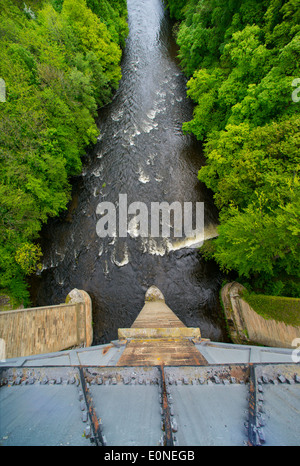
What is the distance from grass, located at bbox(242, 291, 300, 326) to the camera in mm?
9062

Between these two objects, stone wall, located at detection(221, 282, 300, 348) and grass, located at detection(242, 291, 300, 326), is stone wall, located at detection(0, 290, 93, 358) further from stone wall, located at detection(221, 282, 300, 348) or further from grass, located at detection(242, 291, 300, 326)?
Result: grass, located at detection(242, 291, 300, 326)

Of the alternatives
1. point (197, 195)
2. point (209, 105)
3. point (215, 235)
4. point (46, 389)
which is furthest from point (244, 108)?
point (46, 389)

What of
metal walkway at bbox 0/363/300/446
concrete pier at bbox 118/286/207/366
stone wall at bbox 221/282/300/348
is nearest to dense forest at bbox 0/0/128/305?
concrete pier at bbox 118/286/207/366

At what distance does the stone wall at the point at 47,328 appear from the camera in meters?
10.1

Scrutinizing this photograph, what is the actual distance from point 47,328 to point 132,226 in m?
9.02

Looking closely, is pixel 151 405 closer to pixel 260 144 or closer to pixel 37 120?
pixel 260 144

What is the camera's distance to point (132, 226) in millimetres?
16656

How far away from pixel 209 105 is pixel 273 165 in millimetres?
9406

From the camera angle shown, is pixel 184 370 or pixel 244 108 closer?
pixel 184 370

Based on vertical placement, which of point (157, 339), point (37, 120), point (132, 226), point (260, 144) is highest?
point (37, 120)

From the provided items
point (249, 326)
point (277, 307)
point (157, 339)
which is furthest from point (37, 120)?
point (249, 326)

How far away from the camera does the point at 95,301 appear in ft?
46.5

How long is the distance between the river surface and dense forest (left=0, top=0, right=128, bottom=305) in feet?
5.87
